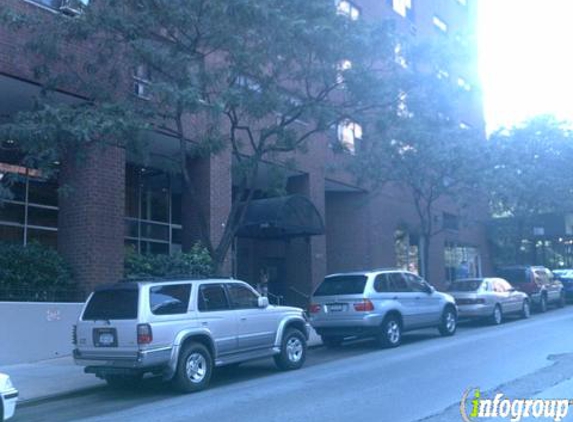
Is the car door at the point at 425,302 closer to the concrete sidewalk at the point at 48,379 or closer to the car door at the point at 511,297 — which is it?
the car door at the point at 511,297

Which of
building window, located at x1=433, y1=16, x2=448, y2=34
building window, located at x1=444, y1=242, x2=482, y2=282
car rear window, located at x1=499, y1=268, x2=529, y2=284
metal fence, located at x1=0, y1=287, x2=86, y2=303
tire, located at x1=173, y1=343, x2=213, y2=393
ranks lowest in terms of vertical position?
tire, located at x1=173, y1=343, x2=213, y2=393

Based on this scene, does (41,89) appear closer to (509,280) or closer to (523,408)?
(523,408)

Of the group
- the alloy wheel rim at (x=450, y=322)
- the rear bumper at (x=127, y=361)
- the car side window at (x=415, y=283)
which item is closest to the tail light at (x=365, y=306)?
the car side window at (x=415, y=283)

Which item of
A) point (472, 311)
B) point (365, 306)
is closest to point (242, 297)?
point (365, 306)

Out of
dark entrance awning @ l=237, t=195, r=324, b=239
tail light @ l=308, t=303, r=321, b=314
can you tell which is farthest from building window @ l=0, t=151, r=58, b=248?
tail light @ l=308, t=303, r=321, b=314

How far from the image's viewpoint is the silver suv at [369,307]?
14.9 m

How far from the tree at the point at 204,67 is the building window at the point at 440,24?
19794 mm

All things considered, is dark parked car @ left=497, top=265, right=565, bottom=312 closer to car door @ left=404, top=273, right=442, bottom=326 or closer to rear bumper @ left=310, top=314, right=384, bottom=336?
car door @ left=404, top=273, right=442, bottom=326

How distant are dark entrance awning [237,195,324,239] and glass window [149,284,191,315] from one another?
801cm

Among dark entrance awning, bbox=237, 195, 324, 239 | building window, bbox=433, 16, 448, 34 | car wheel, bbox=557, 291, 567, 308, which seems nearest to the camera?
dark entrance awning, bbox=237, 195, 324, 239

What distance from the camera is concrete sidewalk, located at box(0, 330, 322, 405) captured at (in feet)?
35.7

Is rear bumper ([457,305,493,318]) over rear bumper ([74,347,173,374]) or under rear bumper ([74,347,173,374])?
over

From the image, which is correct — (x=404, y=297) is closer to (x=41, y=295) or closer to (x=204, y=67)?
(x=204, y=67)

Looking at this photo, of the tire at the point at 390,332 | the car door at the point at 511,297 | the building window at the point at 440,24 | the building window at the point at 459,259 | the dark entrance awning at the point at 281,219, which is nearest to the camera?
the tire at the point at 390,332
